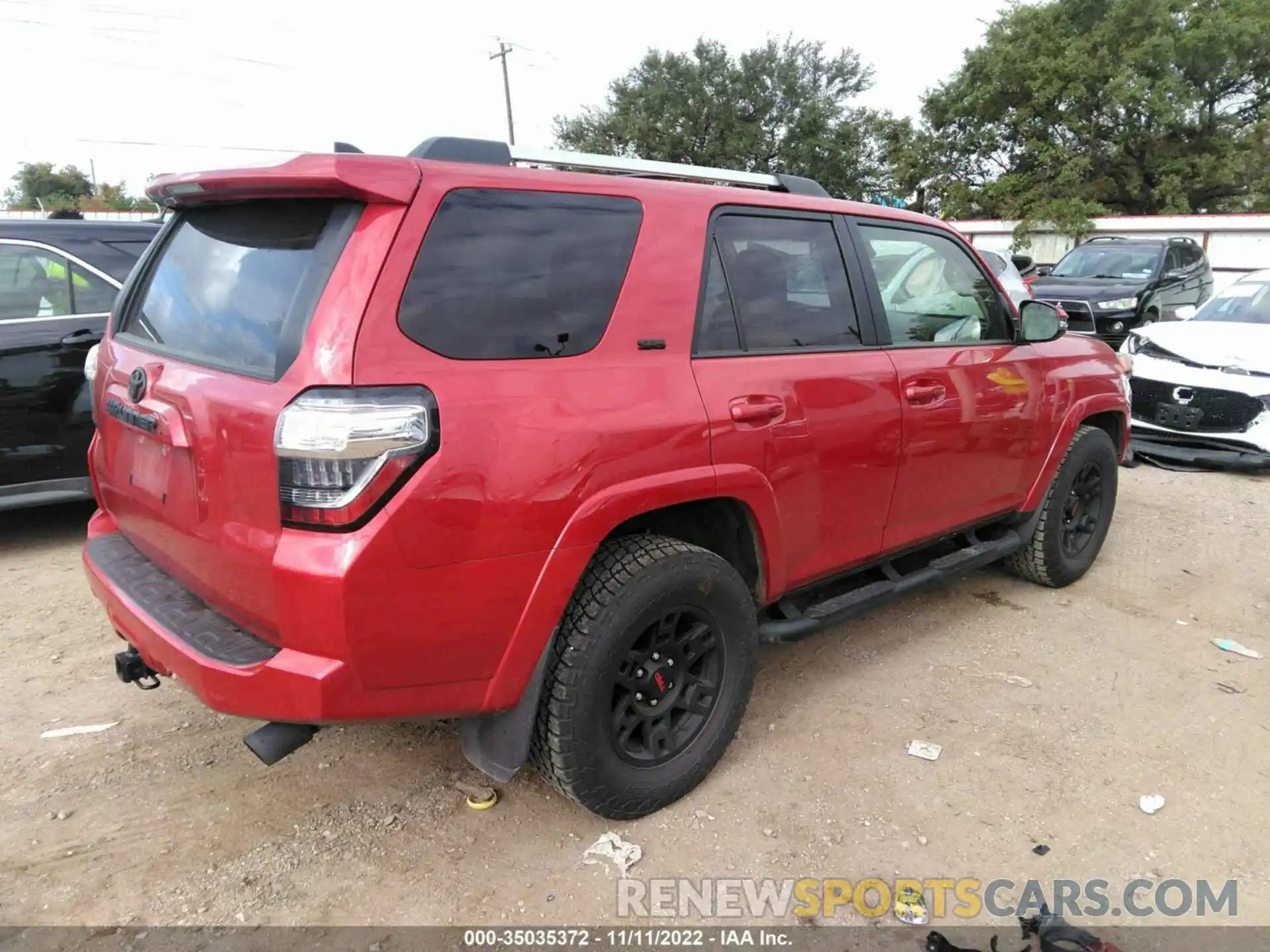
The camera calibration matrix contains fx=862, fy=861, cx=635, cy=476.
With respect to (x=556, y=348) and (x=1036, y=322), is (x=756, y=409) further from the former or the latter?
(x=1036, y=322)

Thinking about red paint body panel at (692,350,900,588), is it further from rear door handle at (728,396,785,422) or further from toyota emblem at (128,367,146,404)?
toyota emblem at (128,367,146,404)

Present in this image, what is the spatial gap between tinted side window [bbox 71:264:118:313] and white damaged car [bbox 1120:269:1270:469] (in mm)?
7486

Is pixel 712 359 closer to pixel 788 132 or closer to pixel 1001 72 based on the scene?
pixel 1001 72

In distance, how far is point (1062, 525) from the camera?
4.38m

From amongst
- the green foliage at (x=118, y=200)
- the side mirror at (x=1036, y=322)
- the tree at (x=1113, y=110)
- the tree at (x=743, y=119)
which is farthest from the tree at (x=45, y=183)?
the side mirror at (x=1036, y=322)

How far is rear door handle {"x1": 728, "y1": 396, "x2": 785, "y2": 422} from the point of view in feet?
8.73

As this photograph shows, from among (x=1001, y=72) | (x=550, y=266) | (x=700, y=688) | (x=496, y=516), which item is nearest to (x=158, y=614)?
(x=496, y=516)

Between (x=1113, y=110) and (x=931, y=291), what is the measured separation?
2855 centimetres

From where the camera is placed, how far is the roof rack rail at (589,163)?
2332 millimetres

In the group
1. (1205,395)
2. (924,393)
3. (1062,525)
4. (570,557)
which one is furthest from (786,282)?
(1205,395)

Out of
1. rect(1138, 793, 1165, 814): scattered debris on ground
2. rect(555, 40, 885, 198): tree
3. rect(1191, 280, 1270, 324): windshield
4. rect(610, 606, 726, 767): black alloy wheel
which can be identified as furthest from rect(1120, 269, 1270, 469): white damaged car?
rect(555, 40, 885, 198): tree

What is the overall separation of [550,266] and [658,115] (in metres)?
36.5

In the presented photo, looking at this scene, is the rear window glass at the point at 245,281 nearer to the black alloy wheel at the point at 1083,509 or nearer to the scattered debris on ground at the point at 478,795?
the scattered debris on ground at the point at 478,795

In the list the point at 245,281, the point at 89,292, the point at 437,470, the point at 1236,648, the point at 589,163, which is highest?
the point at 589,163
